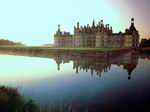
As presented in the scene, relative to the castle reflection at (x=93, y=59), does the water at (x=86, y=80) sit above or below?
below

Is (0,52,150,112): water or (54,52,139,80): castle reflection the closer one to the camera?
(0,52,150,112): water

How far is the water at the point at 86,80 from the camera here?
962cm

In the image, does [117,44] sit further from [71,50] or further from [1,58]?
[1,58]

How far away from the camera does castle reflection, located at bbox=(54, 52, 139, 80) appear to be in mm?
13875

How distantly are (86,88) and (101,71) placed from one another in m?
2.31

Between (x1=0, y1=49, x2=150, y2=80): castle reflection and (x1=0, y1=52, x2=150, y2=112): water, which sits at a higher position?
(x1=0, y1=49, x2=150, y2=80): castle reflection

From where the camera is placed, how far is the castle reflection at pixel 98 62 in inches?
546

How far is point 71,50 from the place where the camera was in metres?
17.1

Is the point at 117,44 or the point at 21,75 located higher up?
the point at 117,44

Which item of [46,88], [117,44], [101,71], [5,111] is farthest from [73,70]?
[5,111]

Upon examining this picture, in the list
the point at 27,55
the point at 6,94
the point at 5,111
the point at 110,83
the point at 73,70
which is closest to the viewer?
the point at 5,111

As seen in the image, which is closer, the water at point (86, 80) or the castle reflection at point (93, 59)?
the water at point (86, 80)

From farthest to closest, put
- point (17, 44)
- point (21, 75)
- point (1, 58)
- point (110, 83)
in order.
Answer: point (1, 58)
point (17, 44)
point (21, 75)
point (110, 83)

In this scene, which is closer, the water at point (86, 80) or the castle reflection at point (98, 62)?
the water at point (86, 80)
